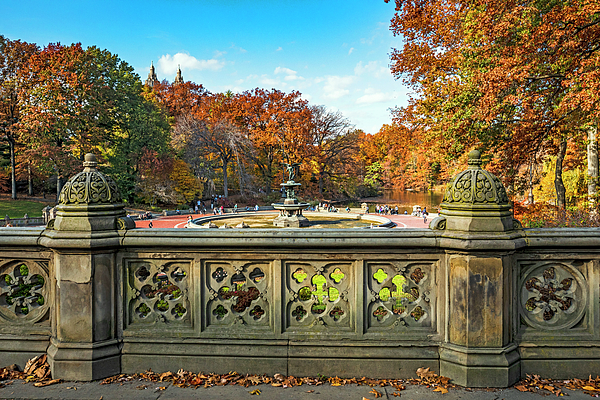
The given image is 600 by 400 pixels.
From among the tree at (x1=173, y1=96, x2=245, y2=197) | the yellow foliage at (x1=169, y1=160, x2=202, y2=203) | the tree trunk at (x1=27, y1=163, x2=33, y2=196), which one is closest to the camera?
the tree trunk at (x1=27, y1=163, x2=33, y2=196)

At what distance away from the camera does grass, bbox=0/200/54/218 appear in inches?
1244

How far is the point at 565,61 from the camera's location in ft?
33.5

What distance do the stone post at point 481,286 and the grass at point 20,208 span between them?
37078mm

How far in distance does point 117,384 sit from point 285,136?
160 ft

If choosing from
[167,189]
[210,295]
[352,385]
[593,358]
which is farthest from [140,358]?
[167,189]

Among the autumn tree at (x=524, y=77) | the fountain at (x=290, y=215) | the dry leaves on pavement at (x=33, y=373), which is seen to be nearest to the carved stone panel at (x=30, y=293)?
the dry leaves on pavement at (x=33, y=373)

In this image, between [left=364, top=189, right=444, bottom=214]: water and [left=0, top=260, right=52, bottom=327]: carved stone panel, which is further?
[left=364, top=189, right=444, bottom=214]: water

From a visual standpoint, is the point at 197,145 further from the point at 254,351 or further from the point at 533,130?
the point at 254,351

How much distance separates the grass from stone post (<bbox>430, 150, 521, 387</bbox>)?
37.1 meters

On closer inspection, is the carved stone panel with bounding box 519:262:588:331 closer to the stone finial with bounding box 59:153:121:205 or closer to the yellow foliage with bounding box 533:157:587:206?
the stone finial with bounding box 59:153:121:205

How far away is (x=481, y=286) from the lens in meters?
3.02

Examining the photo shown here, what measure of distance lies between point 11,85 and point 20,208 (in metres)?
12.6

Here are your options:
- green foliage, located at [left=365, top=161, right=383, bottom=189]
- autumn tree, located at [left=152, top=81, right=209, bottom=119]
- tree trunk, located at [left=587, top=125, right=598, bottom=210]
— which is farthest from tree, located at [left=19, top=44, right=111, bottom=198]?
green foliage, located at [left=365, top=161, right=383, bottom=189]

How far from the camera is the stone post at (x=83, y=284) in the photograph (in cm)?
314
